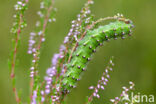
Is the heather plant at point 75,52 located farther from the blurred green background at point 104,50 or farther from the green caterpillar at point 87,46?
the blurred green background at point 104,50

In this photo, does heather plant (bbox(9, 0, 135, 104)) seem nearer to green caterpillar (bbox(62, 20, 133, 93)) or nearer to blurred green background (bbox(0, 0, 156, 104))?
green caterpillar (bbox(62, 20, 133, 93))

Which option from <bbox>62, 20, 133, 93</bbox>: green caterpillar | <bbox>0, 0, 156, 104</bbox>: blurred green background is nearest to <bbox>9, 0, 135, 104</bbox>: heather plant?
<bbox>62, 20, 133, 93</bbox>: green caterpillar

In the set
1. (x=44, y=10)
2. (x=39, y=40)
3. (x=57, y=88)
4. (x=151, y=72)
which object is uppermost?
(x=151, y=72)

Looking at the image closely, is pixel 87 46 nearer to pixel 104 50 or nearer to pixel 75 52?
pixel 75 52

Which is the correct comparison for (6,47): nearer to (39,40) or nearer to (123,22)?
(39,40)

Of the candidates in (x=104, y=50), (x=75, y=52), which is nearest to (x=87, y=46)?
(x=75, y=52)

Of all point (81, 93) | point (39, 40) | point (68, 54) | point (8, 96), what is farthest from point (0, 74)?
point (68, 54)
